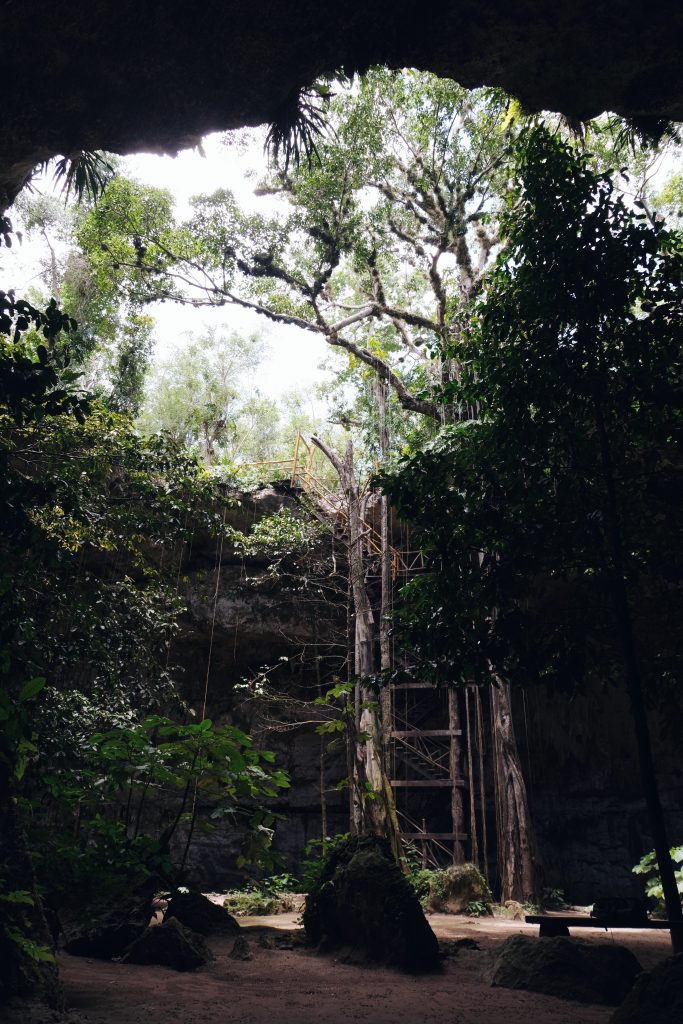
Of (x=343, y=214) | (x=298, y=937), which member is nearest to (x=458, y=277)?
(x=343, y=214)

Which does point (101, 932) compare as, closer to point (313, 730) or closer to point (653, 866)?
point (653, 866)

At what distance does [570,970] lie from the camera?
4.60 metres

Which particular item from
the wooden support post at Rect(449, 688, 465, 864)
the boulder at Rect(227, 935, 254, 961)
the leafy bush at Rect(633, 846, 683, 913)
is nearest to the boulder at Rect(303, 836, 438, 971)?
the boulder at Rect(227, 935, 254, 961)

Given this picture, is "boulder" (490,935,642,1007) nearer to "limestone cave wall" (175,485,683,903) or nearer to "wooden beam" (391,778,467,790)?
"wooden beam" (391,778,467,790)

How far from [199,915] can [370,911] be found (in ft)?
6.03

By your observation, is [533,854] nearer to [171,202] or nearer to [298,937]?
[298,937]

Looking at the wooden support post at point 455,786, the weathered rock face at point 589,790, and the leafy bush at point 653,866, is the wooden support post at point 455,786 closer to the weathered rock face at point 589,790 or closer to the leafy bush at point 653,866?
the weathered rock face at point 589,790

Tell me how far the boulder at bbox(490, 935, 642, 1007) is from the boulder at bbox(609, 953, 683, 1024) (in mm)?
1347

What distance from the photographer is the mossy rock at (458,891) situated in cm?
1062

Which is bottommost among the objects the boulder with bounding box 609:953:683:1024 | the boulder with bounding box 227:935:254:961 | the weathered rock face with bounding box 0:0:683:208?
the boulder with bounding box 227:935:254:961

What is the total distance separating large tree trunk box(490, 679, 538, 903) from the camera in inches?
448

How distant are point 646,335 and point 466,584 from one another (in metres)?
1.97

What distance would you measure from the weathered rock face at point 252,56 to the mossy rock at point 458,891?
10.5 meters

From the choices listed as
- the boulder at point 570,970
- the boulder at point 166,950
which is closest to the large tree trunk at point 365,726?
the boulder at point 166,950
